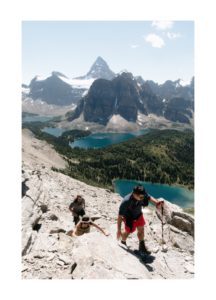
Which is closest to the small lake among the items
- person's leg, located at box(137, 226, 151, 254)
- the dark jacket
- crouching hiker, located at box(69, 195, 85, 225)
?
crouching hiker, located at box(69, 195, 85, 225)

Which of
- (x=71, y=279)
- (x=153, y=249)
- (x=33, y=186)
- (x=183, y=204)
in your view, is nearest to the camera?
(x=71, y=279)

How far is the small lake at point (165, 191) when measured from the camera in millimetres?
113825

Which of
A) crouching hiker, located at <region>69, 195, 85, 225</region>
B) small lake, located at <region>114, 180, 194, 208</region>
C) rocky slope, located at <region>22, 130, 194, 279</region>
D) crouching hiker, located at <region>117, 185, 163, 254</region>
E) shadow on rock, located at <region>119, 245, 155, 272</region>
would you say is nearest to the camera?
rocky slope, located at <region>22, 130, 194, 279</region>

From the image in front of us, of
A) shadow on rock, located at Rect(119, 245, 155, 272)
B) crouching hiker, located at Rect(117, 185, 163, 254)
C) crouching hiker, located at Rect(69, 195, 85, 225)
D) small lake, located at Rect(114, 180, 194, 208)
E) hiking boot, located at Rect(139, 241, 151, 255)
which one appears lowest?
small lake, located at Rect(114, 180, 194, 208)

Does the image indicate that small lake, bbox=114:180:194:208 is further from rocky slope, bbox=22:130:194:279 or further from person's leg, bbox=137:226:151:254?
person's leg, bbox=137:226:151:254

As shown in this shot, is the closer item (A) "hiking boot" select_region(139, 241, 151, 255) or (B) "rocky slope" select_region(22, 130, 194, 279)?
(B) "rocky slope" select_region(22, 130, 194, 279)

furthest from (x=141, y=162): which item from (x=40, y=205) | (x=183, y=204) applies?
(x=40, y=205)

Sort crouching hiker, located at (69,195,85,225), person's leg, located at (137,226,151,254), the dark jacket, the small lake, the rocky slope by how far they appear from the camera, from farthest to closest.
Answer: the small lake → crouching hiker, located at (69,195,85,225) → person's leg, located at (137,226,151,254) → the dark jacket → the rocky slope

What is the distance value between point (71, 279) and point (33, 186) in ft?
31.9

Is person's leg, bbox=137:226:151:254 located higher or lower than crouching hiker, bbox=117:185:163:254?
lower

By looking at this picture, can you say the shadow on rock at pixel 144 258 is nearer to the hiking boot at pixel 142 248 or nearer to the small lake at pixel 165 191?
the hiking boot at pixel 142 248

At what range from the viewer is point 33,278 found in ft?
33.4

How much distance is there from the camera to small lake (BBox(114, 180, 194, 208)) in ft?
373
